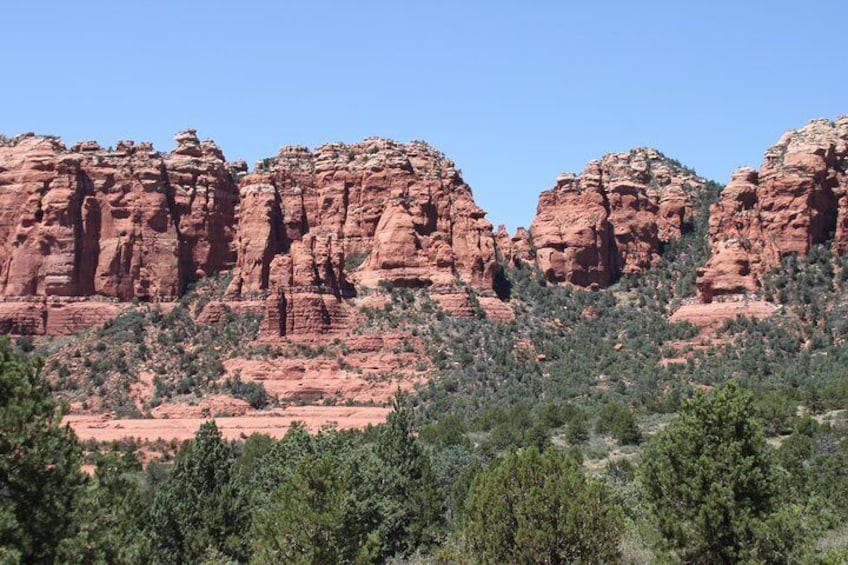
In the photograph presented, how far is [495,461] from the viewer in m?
35.1

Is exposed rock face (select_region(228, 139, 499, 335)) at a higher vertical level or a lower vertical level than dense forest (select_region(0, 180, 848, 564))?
higher

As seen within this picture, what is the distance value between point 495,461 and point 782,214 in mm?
60239

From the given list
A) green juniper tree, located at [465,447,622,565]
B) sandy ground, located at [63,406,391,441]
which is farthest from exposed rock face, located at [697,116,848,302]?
green juniper tree, located at [465,447,622,565]

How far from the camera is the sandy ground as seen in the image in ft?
221

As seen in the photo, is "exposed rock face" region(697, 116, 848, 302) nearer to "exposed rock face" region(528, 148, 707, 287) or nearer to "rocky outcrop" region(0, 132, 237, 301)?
"exposed rock face" region(528, 148, 707, 287)

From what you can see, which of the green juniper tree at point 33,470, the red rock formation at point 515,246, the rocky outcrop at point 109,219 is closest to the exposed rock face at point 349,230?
the rocky outcrop at point 109,219

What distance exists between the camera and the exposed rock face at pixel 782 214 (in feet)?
279

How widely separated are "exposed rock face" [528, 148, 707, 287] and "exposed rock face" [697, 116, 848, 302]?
1094cm

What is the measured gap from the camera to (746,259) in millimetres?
84625

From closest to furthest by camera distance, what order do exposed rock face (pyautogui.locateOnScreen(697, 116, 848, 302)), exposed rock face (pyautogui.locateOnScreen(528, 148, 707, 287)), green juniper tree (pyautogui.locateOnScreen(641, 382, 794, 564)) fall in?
green juniper tree (pyautogui.locateOnScreen(641, 382, 794, 564)) < exposed rock face (pyautogui.locateOnScreen(697, 116, 848, 302)) < exposed rock face (pyautogui.locateOnScreen(528, 148, 707, 287))

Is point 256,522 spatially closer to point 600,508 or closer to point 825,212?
point 600,508

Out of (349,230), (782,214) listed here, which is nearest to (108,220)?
(349,230)

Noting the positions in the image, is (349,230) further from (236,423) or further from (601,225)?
(236,423)

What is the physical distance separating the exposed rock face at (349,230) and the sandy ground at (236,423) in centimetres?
1202
